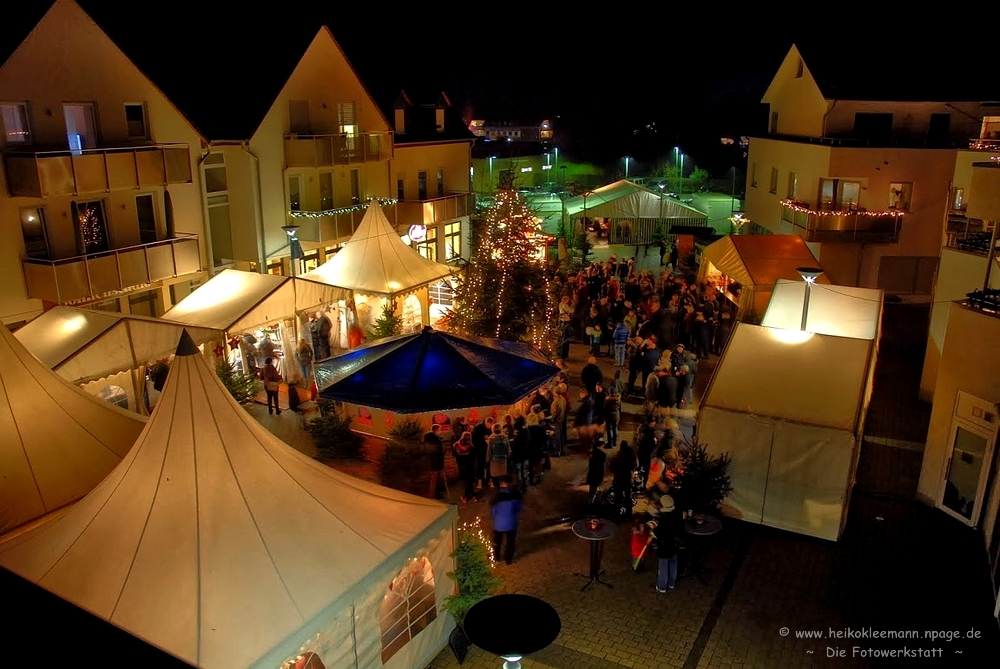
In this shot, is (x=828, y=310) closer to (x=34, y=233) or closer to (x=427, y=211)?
(x=427, y=211)

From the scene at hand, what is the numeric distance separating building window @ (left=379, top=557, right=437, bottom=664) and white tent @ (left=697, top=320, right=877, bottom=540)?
4856mm

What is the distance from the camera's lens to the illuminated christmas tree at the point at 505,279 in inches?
612

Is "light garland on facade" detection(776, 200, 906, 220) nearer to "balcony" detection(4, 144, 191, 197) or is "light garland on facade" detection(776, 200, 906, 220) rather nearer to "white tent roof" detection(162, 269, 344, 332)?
"white tent roof" detection(162, 269, 344, 332)

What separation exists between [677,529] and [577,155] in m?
56.7

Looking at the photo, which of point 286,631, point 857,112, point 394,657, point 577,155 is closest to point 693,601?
point 394,657

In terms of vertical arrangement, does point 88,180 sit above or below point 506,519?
above

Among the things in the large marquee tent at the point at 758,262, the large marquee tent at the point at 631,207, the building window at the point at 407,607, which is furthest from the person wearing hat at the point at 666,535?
the large marquee tent at the point at 631,207

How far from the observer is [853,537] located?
10.2m

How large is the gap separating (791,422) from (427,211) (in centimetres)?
1711

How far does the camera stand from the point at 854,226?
876 inches

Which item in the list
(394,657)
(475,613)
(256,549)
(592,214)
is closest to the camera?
A: (475,613)

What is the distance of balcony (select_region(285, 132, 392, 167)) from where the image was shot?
811 inches

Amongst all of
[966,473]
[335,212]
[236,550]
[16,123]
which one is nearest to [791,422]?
[966,473]

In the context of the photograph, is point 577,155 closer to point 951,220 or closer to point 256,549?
point 951,220
